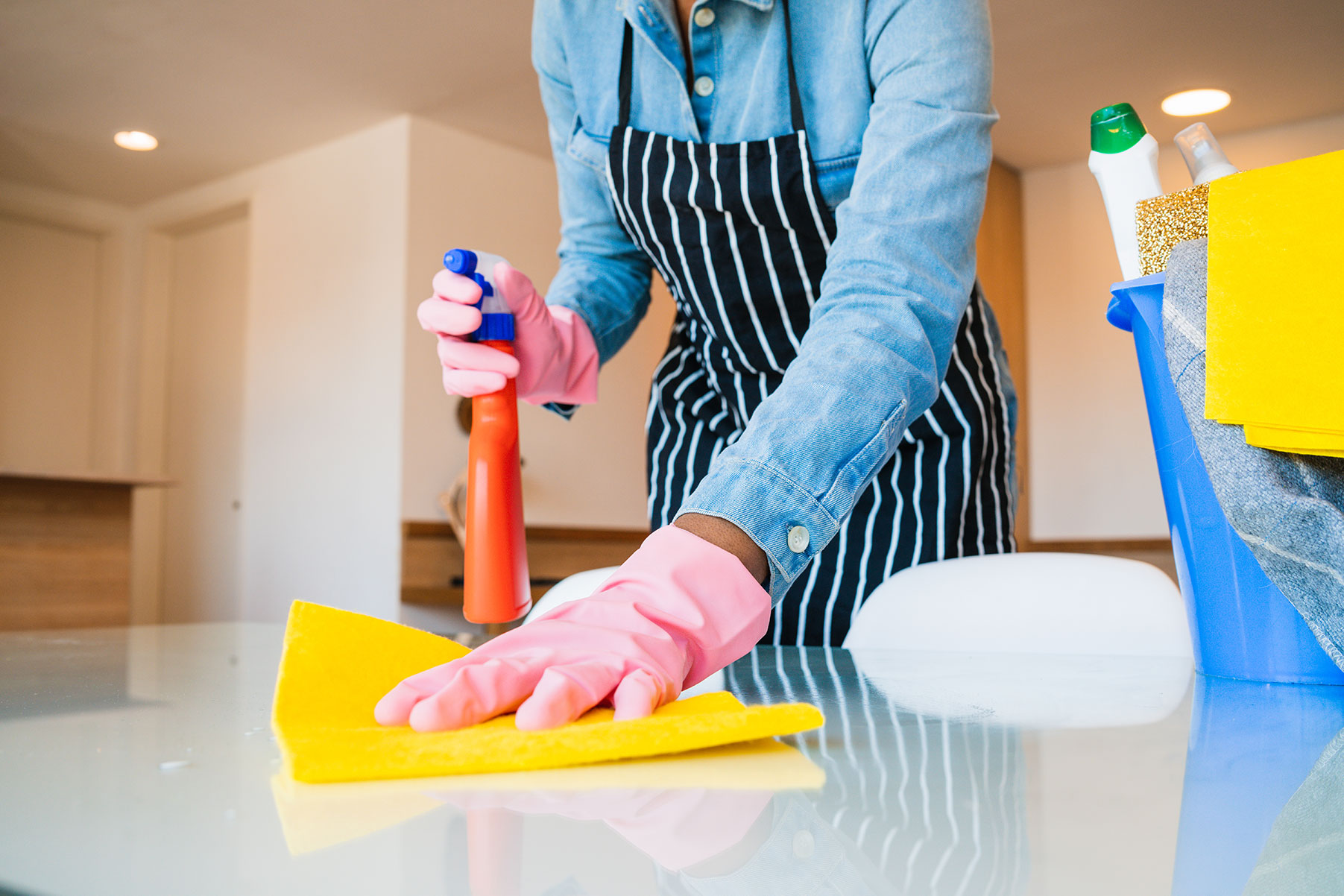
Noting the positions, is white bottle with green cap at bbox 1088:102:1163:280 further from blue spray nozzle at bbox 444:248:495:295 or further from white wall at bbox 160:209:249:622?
white wall at bbox 160:209:249:622

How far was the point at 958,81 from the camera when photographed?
749 mm

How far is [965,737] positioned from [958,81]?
54cm

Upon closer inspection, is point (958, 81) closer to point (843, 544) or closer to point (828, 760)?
point (843, 544)

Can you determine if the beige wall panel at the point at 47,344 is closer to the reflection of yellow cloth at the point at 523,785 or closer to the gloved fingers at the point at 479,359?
the gloved fingers at the point at 479,359

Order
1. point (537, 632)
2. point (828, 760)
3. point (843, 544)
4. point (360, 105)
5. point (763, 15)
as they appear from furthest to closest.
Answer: point (360, 105) < point (843, 544) < point (763, 15) < point (537, 632) < point (828, 760)

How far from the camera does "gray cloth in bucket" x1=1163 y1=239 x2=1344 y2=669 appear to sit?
46 centimetres

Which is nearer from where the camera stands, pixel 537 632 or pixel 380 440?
pixel 537 632

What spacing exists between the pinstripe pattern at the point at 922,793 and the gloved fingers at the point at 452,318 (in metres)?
0.31

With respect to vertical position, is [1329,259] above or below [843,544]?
above

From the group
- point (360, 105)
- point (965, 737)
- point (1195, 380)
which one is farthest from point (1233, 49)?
point (965, 737)

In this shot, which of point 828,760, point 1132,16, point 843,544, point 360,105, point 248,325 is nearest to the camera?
point 828,760

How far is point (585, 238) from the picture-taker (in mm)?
1137

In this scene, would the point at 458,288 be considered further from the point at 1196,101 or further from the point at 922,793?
the point at 1196,101

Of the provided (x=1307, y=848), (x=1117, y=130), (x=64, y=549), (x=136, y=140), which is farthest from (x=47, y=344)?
(x=1307, y=848)
